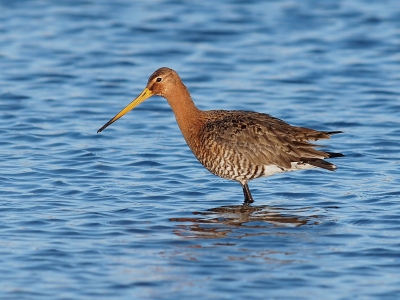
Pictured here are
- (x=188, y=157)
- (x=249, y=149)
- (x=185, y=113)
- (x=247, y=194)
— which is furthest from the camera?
(x=188, y=157)

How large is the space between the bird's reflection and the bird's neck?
99 cm

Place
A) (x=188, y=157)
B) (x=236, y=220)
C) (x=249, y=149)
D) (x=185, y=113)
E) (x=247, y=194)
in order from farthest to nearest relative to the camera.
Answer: (x=188, y=157) → (x=185, y=113) → (x=247, y=194) → (x=249, y=149) → (x=236, y=220)

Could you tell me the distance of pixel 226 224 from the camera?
972 centimetres

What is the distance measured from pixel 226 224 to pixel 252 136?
1.22m

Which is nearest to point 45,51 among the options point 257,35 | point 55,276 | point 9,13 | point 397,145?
point 9,13

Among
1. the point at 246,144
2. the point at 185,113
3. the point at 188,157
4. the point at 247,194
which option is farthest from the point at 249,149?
the point at 188,157

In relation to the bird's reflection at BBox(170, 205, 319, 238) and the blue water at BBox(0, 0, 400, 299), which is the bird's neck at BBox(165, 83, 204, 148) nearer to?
the blue water at BBox(0, 0, 400, 299)

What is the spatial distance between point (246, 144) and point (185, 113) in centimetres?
86

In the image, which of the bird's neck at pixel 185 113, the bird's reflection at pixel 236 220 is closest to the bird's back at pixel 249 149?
the bird's neck at pixel 185 113

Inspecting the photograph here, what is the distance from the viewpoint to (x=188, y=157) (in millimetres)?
12562

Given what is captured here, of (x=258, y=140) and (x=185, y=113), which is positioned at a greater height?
(x=185, y=113)

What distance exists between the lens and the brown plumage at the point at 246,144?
1030 centimetres

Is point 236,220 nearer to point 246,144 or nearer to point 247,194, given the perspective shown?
point 247,194

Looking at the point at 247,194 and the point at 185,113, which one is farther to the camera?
the point at 185,113
